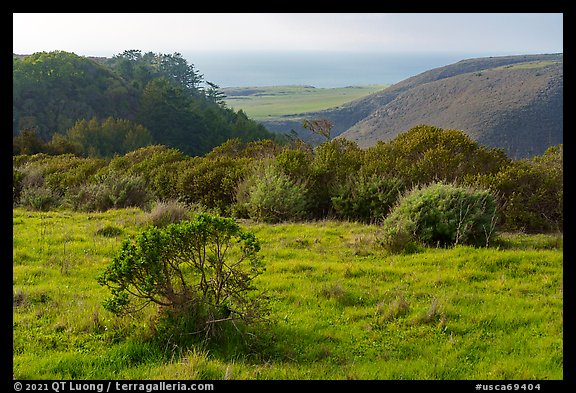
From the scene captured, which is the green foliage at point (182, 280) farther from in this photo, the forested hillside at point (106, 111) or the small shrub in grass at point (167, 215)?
the forested hillside at point (106, 111)

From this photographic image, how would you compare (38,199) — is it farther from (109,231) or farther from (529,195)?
(529,195)

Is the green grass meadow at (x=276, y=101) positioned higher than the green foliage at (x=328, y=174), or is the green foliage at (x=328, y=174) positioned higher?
the green grass meadow at (x=276, y=101)

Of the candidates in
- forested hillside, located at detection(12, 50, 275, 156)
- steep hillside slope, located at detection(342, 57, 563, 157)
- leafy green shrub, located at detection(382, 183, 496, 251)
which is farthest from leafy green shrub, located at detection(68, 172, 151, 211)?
steep hillside slope, located at detection(342, 57, 563, 157)

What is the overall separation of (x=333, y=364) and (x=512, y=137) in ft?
202

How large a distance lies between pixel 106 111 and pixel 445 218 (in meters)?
69.4

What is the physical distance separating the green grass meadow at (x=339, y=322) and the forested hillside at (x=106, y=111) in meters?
45.2

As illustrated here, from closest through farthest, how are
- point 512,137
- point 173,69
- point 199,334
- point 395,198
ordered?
point 199,334
point 395,198
point 512,137
point 173,69

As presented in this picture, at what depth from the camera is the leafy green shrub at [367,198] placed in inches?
538

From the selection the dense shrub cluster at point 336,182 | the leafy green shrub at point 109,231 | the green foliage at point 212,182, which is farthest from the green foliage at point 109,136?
the leafy green shrub at point 109,231

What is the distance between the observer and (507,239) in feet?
35.0

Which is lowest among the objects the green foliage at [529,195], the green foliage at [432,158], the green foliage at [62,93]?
the green foliage at [529,195]

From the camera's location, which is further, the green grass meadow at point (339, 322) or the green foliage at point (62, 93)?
the green foliage at point (62, 93)

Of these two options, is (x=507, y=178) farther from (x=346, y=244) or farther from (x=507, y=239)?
(x=346, y=244)

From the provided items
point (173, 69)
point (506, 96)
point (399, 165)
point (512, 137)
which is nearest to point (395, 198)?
point (399, 165)
